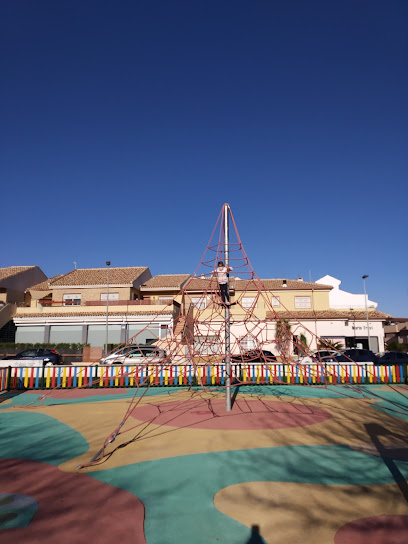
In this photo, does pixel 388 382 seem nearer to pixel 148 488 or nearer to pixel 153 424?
pixel 153 424

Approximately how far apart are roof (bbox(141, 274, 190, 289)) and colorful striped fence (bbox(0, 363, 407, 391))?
22.4 meters

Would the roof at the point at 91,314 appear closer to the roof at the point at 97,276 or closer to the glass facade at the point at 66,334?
Answer: the glass facade at the point at 66,334

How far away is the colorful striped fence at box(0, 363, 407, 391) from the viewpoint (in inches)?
622

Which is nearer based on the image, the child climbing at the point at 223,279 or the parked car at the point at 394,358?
the child climbing at the point at 223,279

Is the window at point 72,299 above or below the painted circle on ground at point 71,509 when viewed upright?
above

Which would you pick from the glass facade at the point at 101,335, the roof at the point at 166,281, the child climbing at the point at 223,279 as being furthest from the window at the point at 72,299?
the child climbing at the point at 223,279

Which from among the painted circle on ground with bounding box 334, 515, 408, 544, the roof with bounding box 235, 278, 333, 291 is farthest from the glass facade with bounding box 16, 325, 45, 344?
the painted circle on ground with bounding box 334, 515, 408, 544

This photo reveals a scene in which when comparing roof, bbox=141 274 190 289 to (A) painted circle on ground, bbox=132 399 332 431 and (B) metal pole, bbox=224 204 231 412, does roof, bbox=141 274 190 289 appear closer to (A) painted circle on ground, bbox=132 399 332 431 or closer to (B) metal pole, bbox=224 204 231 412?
(A) painted circle on ground, bbox=132 399 332 431

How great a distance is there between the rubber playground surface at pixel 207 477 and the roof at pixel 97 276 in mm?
27905

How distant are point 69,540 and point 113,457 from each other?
3.05m

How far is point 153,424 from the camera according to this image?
9.77 metres

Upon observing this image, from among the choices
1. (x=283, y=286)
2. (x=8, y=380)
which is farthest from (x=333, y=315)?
(x=8, y=380)

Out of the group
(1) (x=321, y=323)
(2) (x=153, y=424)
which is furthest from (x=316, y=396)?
(1) (x=321, y=323)

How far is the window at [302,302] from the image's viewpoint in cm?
3628
